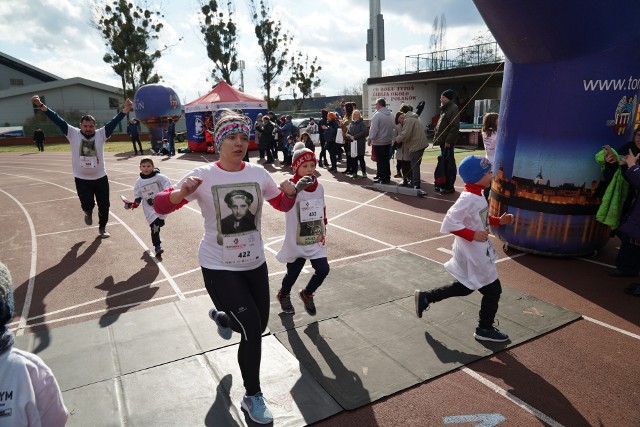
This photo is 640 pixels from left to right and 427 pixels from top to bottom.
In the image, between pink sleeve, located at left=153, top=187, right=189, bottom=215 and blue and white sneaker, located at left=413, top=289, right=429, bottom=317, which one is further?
blue and white sneaker, located at left=413, top=289, right=429, bottom=317

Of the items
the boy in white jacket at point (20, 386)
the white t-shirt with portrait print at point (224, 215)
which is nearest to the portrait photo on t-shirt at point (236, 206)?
the white t-shirt with portrait print at point (224, 215)

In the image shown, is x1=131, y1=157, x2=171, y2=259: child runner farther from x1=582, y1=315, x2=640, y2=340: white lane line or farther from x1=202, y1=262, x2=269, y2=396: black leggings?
x1=582, y1=315, x2=640, y2=340: white lane line

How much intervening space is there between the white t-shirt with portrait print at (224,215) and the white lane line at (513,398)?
207 cm

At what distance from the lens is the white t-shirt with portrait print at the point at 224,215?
10.1 ft

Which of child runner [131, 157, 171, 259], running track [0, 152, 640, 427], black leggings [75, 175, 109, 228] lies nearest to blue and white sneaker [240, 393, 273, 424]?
running track [0, 152, 640, 427]

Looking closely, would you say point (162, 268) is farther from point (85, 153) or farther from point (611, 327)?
point (611, 327)

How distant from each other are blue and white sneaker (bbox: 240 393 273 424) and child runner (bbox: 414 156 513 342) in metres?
2.14

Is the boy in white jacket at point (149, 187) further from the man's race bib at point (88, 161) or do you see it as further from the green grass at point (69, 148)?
the green grass at point (69, 148)

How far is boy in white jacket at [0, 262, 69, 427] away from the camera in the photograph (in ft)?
5.47

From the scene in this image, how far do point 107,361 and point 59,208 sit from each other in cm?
883

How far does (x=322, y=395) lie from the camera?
344 centimetres

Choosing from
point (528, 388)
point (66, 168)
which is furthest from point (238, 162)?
point (66, 168)

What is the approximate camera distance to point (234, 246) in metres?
3.12

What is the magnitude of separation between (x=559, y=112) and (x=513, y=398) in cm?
399
